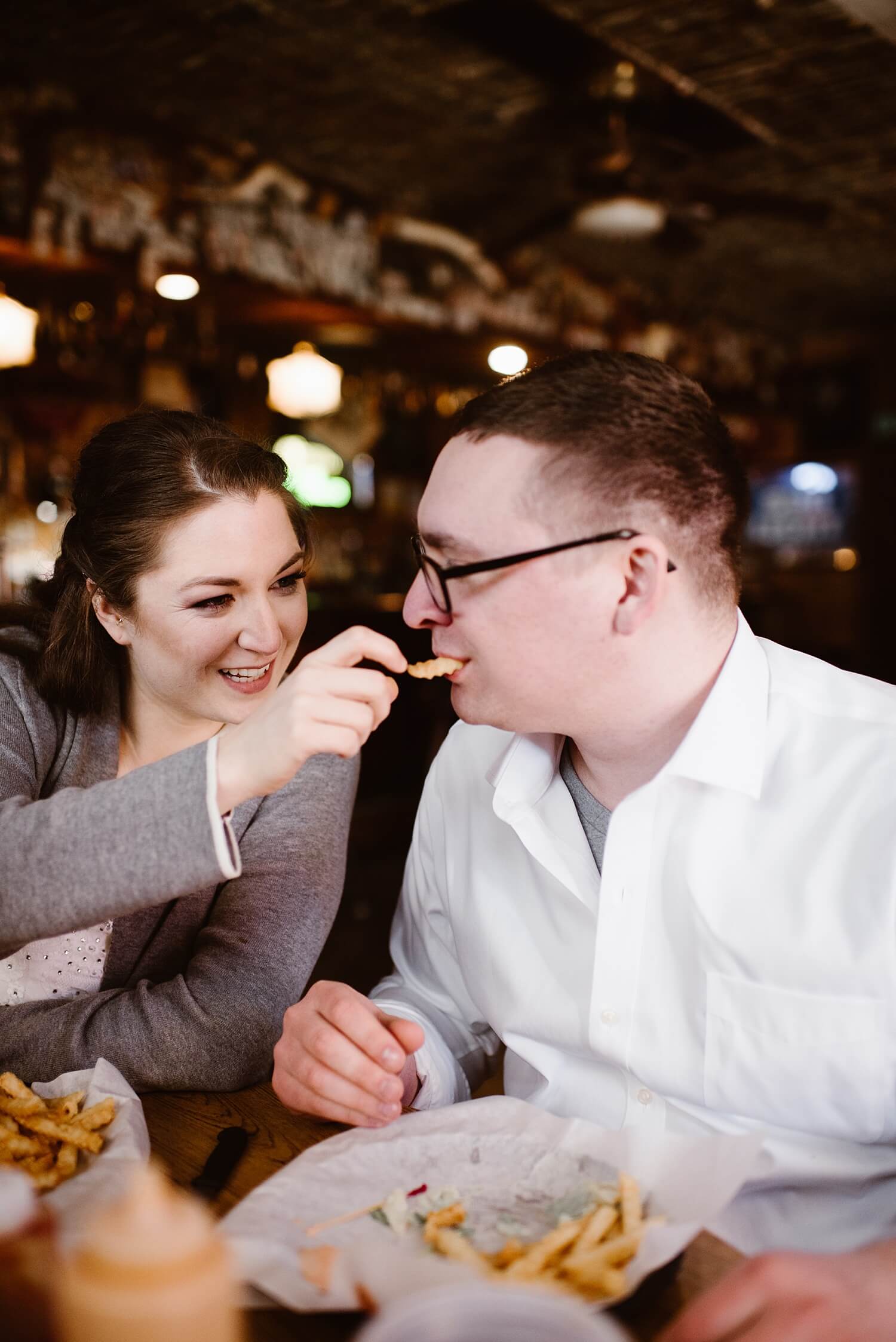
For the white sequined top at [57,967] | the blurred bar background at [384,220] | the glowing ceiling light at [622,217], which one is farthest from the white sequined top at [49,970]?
the glowing ceiling light at [622,217]

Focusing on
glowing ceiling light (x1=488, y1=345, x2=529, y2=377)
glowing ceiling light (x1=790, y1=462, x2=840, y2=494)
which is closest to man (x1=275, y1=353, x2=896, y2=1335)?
glowing ceiling light (x1=488, y1=345, x2=529, y2=377)

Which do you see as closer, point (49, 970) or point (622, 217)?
point (49, 970)

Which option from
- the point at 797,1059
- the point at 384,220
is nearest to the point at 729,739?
the point at 797,1059

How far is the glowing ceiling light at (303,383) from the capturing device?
6.06 meters

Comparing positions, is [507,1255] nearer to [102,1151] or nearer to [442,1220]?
[442,1220]

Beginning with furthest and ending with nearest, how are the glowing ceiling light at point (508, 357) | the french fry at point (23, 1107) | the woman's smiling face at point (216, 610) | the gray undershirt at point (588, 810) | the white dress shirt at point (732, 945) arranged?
the glowing ceiling light at point (508, 357)
the woman's smiling face at point (216, 610)
the gray undershirt at point (588, 810)
the white dress shirt at point (732, 945)
the french fry at point (23, 1107)

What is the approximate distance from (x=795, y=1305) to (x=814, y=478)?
994 centimetres

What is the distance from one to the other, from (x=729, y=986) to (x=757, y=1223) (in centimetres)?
28

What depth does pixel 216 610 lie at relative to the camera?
6.29 feet

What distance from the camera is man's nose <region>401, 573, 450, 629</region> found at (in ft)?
5.01

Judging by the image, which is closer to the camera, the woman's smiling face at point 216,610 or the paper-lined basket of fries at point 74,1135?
the paper-lined basket of fries at point 74,1135

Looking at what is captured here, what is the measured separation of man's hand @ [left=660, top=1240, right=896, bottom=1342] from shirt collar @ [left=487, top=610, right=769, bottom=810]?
24.1 inches

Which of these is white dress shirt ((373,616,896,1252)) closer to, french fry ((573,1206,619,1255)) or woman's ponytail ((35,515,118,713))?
french fry ((573,1206,619,1255))

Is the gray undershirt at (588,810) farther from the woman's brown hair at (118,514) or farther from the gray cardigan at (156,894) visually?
the woman's brown hair at (118,514)
